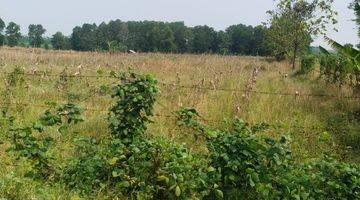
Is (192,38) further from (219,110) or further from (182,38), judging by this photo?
(219,110)

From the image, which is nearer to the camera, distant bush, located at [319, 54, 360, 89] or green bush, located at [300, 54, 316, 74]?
distant bush, located at [319, 54, 360, 89]

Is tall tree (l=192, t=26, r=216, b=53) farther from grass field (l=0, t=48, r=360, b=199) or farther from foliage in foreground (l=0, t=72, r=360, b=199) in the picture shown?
foliage in foreground (l=0, t=72, r=360, b=199)

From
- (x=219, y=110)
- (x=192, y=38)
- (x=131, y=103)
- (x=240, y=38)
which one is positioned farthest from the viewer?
(x=240, y=38)

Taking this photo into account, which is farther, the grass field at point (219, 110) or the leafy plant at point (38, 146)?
the grass field at point (219, 110)

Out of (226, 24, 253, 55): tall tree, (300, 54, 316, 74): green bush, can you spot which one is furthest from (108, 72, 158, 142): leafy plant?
(226, 24, 253, 55): tall tree

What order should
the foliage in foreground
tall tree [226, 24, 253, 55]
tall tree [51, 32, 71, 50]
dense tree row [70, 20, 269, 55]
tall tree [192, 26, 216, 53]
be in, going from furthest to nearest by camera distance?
1. tall tree [192, 26, 216, 53]
2. tall tree [226, 24, 253, 55]
3. dense tree row [70, 20, 269, 55]
4. tall tree [51, 32, 71, 50]
5. the foliage in foreground

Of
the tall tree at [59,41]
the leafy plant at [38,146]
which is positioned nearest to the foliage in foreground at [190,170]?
the leafy plant at [38,146]

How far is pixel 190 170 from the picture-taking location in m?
4.32

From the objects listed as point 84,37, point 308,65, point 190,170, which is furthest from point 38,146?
point 84,37

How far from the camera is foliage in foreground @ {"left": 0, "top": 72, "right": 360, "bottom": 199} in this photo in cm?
434

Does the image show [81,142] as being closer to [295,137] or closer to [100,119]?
[100,119]

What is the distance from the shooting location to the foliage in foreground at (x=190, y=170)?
14.2ft

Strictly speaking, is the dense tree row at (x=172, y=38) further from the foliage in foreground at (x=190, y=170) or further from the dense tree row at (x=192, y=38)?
the foliage in foreground at (x=190, y=170)

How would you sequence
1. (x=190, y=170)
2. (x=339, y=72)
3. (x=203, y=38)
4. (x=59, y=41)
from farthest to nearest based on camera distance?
(x=203, y=38) → (x=59, y=41) → (x=339, y=72) → (x=190, y=170)
